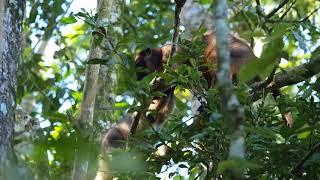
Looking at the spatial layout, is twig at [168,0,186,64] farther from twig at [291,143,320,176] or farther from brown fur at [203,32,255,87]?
brown fur at [203,32,255,87]

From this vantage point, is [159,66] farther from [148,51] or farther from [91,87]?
[91,87]

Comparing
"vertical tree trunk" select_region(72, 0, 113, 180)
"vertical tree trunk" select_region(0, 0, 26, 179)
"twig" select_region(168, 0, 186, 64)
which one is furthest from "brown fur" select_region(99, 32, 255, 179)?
"vertical tree trunk" select_region(0, 0, 26, 179)

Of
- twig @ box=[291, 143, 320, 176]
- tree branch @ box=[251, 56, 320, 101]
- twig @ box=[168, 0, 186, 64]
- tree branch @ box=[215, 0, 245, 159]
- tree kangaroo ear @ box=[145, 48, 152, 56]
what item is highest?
tree kangaroo ear @ box=[145, 48, 152, 56]

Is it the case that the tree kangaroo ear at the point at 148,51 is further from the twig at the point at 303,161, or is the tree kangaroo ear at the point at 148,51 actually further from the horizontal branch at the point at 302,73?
the twig at the point at 303,161

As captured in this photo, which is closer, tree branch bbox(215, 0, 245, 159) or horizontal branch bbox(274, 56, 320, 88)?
tree branch bbox(215, 0, 245, 159)

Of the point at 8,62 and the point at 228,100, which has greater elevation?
the point at 8,62

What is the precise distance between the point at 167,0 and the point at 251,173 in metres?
5.97

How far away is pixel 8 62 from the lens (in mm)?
3094

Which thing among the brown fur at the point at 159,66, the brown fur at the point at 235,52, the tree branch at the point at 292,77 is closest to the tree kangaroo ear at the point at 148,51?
the brown fur at the point at 159,66

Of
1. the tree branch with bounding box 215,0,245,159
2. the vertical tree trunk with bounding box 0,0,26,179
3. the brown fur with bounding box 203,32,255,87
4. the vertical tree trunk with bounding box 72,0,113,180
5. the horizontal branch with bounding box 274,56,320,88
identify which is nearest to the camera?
the tree branch with bounding box 215,0,245,159

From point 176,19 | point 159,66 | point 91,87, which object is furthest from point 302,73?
point 159,66

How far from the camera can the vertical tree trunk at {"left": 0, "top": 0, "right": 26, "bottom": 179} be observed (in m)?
2.86

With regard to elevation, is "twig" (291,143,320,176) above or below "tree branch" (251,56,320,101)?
below

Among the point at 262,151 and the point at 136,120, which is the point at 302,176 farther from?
the point at 136,120
